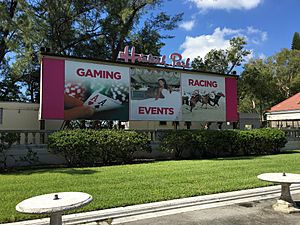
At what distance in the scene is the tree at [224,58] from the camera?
36875mm

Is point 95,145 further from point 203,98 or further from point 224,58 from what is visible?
point 224,58

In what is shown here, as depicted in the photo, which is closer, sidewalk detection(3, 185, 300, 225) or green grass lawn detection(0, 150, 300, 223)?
sidewalk detection(3, 185, 300, 225)

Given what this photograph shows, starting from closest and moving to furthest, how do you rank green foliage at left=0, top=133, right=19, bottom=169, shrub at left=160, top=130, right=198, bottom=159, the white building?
green foliage at left=0, top=133, right=19, bottom=169
shrub at left=160, top=130, right=198, bottom=159
the white building

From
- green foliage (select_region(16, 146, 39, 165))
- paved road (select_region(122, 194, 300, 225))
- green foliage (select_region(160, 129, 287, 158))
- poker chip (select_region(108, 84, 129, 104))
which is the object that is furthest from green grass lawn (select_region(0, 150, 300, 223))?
poker chip (select_region(108, 84, 129, 104))

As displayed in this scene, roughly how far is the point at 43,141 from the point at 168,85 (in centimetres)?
819

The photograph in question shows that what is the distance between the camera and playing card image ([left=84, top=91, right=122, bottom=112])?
15.7m

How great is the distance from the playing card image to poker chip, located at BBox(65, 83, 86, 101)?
1.34 feet

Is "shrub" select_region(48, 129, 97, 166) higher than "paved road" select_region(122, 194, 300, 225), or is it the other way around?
"shrub" select_region(48, 129, 97, 166)

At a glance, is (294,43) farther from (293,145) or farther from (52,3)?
(52,3)

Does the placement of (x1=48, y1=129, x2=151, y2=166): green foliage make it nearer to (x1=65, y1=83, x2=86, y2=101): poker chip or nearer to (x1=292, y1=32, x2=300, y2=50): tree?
(x1=65, y1=83, x2=86, y2=101): poker chip

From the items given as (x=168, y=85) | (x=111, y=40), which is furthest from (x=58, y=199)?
(x=111, y=40)

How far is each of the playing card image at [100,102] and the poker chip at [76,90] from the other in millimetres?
410

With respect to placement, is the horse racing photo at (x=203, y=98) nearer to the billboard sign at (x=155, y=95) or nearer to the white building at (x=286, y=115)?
the billboard sign at (x=155, y=95)

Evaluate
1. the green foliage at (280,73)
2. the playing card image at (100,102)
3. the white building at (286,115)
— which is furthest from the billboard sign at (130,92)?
the green foliage at (280,73)
